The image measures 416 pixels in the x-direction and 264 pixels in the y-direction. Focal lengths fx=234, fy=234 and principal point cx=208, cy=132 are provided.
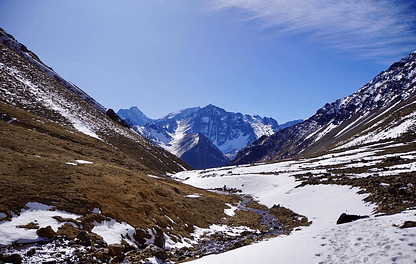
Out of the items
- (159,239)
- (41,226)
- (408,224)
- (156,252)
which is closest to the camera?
(408,224)

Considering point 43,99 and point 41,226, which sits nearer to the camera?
point 41,226

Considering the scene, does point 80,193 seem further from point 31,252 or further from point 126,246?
point 31,252

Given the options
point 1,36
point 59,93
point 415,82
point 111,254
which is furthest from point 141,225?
point 415,82

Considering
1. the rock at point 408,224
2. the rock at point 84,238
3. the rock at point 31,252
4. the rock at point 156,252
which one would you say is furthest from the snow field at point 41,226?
the rock at point 408,224

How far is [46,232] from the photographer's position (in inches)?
447

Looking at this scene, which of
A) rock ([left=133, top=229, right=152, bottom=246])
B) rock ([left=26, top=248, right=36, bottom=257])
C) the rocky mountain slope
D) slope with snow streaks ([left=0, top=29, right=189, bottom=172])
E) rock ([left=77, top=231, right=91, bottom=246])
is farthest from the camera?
slope with snow streaks ([left=0, top=29, right=189, bottom=172])

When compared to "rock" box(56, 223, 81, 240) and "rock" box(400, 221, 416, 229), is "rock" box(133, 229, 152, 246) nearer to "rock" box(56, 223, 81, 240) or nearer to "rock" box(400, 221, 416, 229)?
"rock" box(56, 223, 81, 240)

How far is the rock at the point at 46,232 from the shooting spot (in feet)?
36.9

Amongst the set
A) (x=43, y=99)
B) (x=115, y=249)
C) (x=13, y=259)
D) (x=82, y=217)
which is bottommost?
(x=115, y=249)

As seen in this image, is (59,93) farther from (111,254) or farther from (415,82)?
(415,82)

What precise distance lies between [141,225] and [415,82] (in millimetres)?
229205

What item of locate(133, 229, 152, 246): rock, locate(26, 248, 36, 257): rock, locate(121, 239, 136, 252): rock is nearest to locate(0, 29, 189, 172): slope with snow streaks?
locate(133, 229, 152, 246): rock

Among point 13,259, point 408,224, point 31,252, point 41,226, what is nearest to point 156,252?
point 31,252

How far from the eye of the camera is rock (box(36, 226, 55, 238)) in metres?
11.2
